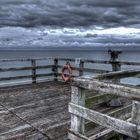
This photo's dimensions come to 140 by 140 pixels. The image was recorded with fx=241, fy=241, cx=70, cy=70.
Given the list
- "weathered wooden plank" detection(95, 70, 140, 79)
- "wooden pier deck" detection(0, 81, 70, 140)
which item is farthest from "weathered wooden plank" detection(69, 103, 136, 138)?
"wooden pier deck" detection(0, 81, 70, 140)

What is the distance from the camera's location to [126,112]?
564 centimetres

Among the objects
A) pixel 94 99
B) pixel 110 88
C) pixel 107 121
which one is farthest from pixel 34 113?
pixel 110 88

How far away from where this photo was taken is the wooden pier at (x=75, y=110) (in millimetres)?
3566

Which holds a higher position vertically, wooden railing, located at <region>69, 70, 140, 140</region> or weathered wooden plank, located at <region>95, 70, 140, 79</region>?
weathered wooden plank, located at <region>95, 70, 140, 79</region>

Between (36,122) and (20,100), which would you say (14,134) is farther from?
(20,100)

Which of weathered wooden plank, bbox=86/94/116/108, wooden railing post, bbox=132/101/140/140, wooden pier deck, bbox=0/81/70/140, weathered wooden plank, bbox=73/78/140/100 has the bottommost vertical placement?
wooden pier deck, bbox=0/81/70/140

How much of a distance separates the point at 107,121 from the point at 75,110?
2.52 feet

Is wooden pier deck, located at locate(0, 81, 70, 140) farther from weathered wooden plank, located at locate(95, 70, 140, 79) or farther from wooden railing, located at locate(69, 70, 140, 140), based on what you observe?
weathered wooden plank, located at locate(95, 70, 140, 79)

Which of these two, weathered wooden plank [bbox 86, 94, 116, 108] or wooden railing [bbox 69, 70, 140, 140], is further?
weathered wooden plank [bbox 86, 94, 116, 108]

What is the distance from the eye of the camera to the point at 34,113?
6.91m

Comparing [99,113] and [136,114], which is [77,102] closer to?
[99,113]

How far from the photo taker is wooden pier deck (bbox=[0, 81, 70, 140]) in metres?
5.43

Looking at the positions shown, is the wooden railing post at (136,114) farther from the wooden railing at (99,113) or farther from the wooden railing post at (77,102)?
the wooden railing post at (77,102)

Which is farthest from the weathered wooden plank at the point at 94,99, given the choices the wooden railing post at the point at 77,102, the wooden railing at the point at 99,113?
the wooden railing post at the point at 77,102
